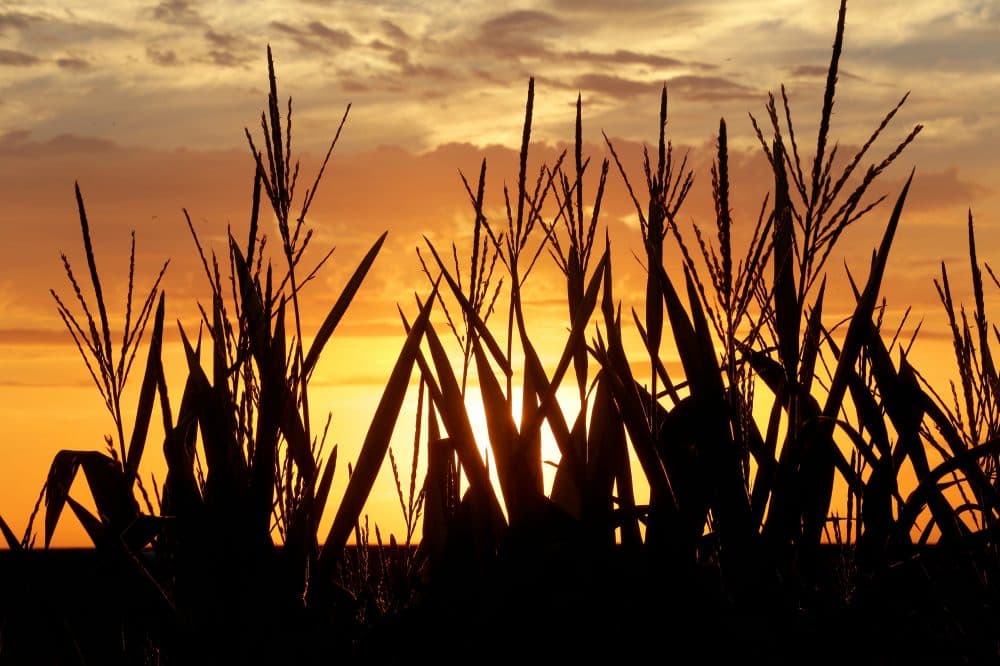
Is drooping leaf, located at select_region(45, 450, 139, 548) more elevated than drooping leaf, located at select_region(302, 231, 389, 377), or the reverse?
drooping leaf, located at select_region(302, 231, 389, 377)

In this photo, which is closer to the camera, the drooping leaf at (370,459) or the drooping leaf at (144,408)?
the drooping leaf at (370,459)

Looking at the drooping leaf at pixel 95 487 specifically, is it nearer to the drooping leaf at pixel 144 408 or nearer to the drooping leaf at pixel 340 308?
the drooping leaf at pixel 144 408

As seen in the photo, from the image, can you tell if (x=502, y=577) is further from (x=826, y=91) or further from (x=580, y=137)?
(x=826, y=91)

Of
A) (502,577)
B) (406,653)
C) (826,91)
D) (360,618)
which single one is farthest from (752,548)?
(360,618)

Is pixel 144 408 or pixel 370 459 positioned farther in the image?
pixel 144 408

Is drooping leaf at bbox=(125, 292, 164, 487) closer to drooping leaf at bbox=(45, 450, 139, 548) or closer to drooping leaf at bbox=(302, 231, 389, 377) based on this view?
drooping leaf at bbox=(45, 450, 139, 548)

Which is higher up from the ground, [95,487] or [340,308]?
[340,308]

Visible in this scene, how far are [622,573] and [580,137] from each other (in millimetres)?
956

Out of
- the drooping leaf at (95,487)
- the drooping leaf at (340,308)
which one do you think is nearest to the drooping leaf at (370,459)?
the drooping leaf at (340,308)

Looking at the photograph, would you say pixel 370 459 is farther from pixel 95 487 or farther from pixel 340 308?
pixel 95 487

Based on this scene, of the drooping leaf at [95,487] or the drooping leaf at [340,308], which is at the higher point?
the drooping leaf at [340,308]

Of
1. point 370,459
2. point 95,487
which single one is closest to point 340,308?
point 370,459

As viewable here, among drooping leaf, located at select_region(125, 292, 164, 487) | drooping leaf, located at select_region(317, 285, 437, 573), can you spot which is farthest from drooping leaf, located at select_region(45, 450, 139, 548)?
drooping leaf, located at select_region(317, 285, 437, 573)

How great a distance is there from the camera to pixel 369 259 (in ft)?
8.75
